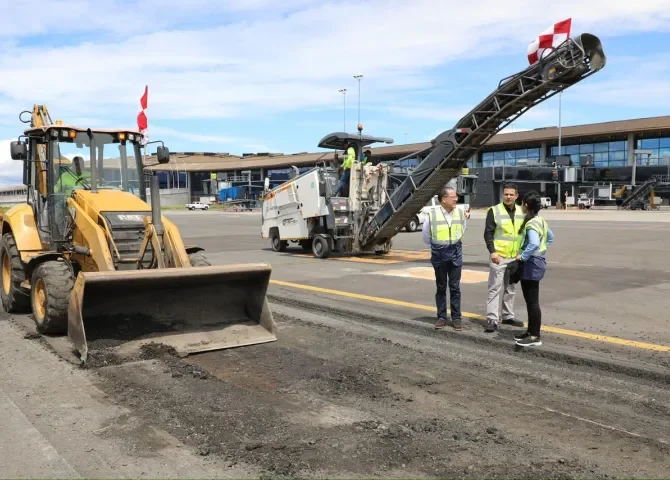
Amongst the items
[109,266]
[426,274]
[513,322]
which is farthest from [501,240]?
[426,274]

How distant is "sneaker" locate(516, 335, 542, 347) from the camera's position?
6.09m

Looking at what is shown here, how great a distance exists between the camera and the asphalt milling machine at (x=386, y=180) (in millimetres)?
10352

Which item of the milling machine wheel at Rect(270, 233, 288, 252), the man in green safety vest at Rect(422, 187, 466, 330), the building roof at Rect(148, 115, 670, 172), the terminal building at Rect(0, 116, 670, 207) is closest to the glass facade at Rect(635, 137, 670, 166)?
the terminal building at Rect(0, 116, 670, 207)

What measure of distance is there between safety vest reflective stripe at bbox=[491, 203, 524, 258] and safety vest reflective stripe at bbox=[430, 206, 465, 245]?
0.41 metres

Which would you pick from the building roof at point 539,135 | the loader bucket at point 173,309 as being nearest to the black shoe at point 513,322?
the loader bucket at point 173,309

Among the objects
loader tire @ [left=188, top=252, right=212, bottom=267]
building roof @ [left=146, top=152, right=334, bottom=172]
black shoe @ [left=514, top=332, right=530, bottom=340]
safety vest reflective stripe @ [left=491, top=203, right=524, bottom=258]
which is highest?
building roof @ [left=146, top=152, right=334, bottom=172]

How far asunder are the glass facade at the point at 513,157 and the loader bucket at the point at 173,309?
59.1 meters

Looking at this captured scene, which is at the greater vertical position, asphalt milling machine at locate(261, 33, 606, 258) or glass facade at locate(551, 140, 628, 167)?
glass facade at locate(551, 140, 628, 167)

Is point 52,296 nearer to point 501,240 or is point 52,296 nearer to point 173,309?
point 173,309

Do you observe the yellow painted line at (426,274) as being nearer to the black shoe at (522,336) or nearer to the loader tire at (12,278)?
the black shoe at (522,336)

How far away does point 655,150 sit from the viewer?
54.5 m

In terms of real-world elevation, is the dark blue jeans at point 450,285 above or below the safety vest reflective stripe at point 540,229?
below

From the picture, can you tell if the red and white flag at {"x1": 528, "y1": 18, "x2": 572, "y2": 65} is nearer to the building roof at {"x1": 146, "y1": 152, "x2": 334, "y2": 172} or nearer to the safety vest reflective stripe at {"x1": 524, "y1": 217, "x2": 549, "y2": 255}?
the safety vest reflective stripe at {"x1": 524, "y1": 217, "x2": 549, "y2": 255}

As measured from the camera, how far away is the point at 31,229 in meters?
8.28
